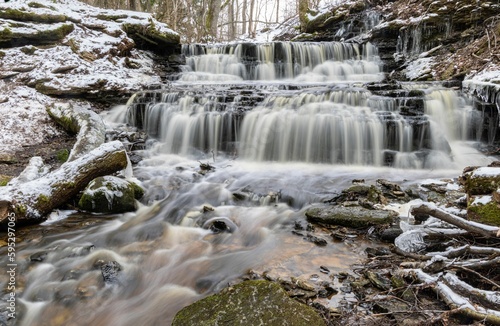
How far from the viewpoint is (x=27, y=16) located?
1016 cm

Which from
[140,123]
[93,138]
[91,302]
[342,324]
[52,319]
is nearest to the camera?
[342,324]

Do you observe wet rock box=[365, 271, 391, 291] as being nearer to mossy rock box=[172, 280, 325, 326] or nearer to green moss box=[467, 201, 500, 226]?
mossy rock box=[172, 280, 325, 326]

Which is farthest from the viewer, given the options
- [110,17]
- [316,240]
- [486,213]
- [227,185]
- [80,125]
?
[110,17]

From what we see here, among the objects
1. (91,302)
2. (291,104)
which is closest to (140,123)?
(291,104)

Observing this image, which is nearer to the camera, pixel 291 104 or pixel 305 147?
pixel 305 147

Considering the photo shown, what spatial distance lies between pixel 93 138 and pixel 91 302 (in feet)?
13.9

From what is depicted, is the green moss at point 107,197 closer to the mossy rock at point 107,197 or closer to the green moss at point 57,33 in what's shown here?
the mossy rock at point 107,197

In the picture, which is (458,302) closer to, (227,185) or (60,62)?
(227,185)

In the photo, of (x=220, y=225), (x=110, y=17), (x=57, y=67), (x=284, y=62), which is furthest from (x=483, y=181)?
(x=110, y=17)

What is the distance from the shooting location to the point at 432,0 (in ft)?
36.9

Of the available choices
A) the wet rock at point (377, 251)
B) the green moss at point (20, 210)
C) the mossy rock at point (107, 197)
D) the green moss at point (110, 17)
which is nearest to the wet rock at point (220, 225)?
the mossy rock at point (107, 197)

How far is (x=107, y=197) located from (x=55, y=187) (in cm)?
73

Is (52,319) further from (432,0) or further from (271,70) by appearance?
(432,0)

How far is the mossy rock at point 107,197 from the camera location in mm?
4836
